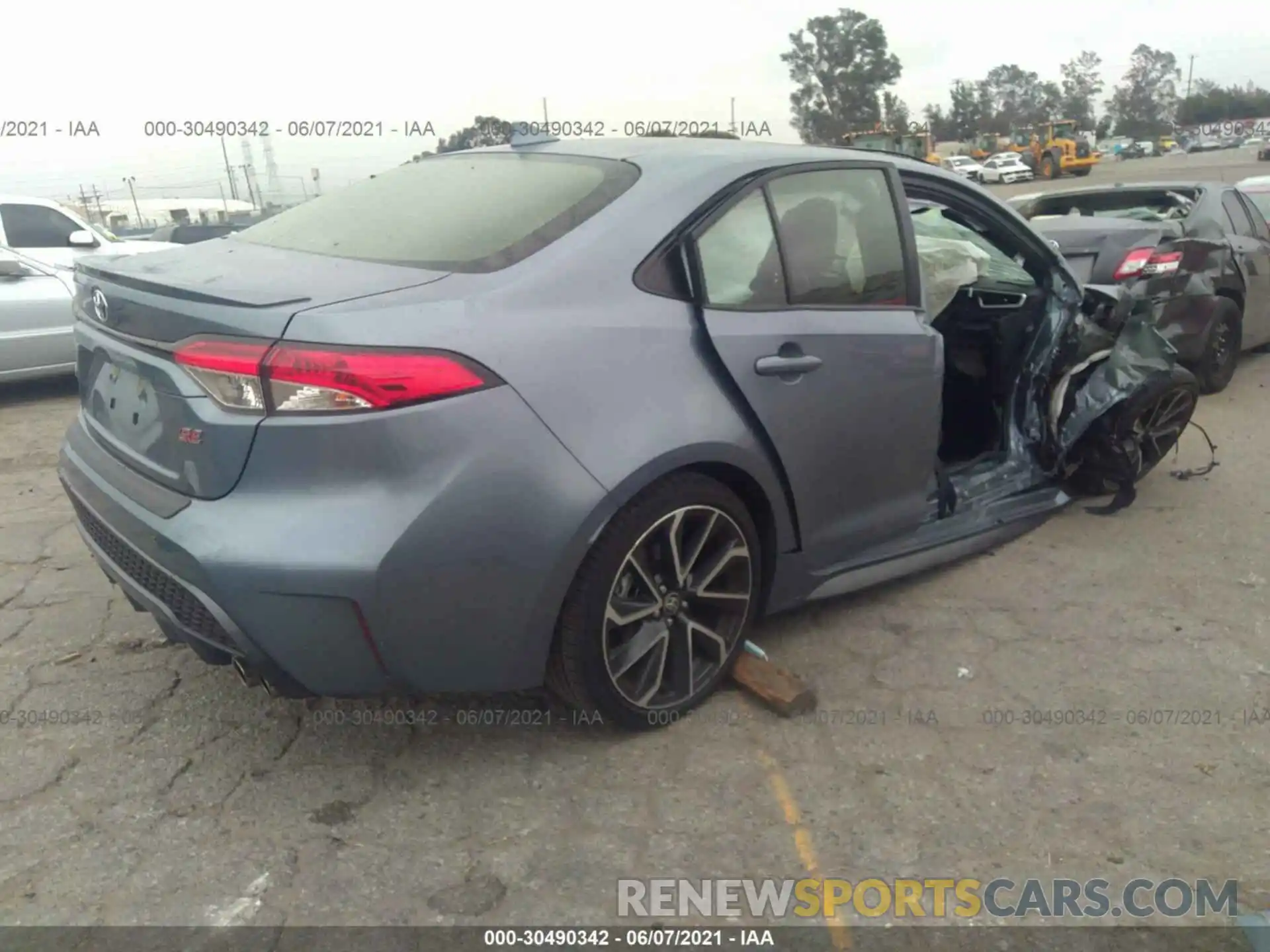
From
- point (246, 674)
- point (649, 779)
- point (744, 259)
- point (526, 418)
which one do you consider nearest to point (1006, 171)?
point (744, 259)

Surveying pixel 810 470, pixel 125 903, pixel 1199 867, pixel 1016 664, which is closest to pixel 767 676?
pixel 810 470

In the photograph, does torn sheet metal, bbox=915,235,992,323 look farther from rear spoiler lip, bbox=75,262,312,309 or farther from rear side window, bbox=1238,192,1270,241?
rear side window, bbox=1238,192,1270,241

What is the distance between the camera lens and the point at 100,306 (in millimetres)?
2629

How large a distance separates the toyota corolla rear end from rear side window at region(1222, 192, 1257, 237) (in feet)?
21.8

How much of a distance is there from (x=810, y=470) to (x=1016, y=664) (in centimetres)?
95

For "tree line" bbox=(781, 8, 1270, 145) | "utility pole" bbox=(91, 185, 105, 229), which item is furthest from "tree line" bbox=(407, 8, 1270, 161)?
"utility pole" bbox=(91, 185, 105, 229)

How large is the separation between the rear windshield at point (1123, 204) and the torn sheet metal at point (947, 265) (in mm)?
3643

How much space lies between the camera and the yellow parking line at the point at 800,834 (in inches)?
83.2

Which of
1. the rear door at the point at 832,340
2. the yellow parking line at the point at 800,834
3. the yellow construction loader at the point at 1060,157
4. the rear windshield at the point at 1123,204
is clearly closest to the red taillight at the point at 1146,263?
the rear windshield at the point at 1123,204

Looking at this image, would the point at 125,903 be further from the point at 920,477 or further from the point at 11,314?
the point at 11,314

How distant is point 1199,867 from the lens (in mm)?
2295

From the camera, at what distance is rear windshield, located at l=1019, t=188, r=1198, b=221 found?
24.0 feet

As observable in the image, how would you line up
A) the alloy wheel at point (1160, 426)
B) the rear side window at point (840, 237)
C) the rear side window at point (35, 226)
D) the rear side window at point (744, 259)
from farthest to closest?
the rear side window at point (35, 226)
the alloy wheel at point (1160, 426)
the rear side window at point (840, 237)
the rear side window at point (744, 259)

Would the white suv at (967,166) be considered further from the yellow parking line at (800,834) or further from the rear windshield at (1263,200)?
the yellow parking line at (800,834)
